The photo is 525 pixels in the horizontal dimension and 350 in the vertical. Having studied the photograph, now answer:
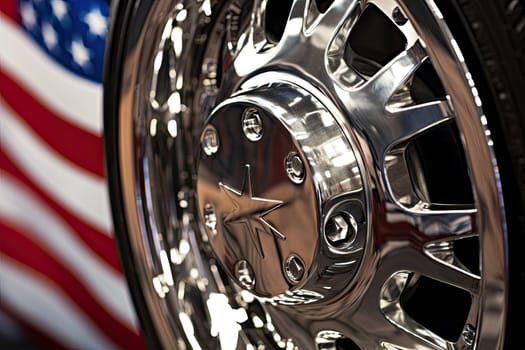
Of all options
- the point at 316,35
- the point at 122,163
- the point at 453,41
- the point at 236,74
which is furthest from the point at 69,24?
the point at 453,41

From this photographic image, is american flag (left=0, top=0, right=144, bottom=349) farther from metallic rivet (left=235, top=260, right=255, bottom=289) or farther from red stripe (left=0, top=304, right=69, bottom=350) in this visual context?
metallic rivet (left=235, top=260, right=255, bottom=289)

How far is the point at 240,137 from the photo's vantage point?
43.6 inches

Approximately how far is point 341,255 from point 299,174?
0.35 feet

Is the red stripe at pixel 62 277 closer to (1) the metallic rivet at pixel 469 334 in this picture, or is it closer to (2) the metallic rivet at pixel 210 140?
(2) the metallic rivet at pixel 210 140

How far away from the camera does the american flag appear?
1841mm

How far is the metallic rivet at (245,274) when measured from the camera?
1.14 m

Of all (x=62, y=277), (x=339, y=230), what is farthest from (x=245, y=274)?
(x=62, y=277)

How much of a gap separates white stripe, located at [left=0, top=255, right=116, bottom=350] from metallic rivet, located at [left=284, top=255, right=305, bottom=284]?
1.02 m

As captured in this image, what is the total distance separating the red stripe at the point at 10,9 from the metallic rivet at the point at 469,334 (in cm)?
136

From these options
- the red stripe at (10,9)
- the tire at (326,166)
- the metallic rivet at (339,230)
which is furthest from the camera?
the red stripe at (10,9)

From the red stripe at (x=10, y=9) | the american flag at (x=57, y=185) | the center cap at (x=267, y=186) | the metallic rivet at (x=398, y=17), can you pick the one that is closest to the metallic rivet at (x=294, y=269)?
the center cap at (x=267, y=186)

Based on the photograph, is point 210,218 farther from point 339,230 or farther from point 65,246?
point 65,246

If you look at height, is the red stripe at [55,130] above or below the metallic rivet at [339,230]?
above

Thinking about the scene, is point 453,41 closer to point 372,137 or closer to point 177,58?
point 372,137
